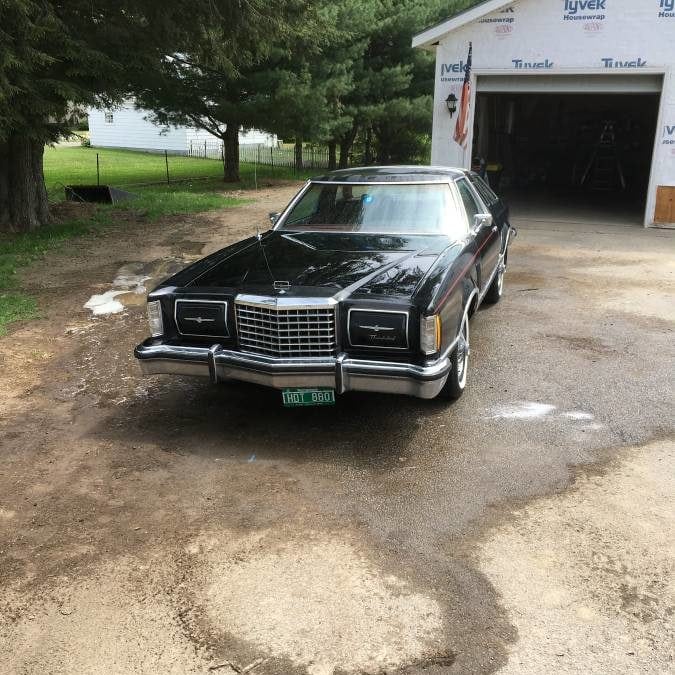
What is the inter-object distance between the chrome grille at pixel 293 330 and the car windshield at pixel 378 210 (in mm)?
1720

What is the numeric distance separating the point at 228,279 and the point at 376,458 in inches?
61.2

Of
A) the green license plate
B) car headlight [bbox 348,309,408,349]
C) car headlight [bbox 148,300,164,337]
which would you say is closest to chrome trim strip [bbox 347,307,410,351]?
car headlight [bbox 348,309,408,349]

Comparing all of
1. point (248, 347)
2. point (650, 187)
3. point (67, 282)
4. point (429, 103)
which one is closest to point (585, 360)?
point (248, 347)

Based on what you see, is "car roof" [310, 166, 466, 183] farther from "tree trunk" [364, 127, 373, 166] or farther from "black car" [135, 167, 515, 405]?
"tree trunk" [364, 127, 373, 166]

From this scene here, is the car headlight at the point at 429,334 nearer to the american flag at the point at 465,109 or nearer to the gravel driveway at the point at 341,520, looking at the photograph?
the gravel driveway at the point at 341,520

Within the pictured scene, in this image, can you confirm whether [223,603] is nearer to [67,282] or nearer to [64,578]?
[64,578]

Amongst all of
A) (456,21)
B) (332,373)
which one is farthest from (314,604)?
(456,21)

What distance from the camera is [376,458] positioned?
4387mm

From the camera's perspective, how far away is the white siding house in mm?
38625

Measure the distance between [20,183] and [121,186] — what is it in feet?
31.6

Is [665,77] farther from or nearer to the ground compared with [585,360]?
farther from the ground

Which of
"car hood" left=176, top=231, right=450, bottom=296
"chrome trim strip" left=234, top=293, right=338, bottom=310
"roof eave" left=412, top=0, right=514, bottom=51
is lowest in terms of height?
"chrome trim strip" left=234, top=293, right=338, bottom=310

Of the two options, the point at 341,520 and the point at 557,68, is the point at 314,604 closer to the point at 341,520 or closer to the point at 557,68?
Answer: the point at 341,520

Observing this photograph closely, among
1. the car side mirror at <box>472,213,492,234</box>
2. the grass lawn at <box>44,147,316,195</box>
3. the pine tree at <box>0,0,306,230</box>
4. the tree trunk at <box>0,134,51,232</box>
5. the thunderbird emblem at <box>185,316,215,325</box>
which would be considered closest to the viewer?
the thunderbird emblem at <box>185,316,215,325</box>
